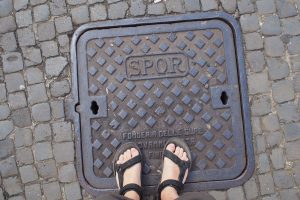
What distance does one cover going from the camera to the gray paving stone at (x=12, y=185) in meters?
2.53

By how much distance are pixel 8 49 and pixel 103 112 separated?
0.82 metres

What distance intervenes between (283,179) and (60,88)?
164 cm

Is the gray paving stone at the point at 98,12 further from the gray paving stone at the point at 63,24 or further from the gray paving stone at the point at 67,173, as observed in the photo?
the gray paving stone at the point at 67,173

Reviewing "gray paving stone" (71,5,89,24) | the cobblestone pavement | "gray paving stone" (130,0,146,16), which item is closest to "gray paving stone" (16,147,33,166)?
the cobblestone pavement

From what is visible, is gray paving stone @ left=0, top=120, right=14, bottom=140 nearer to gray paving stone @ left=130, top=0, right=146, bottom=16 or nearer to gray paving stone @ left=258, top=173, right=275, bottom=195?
gray paving stone @ left=130, top=0, right=146, bottom=16

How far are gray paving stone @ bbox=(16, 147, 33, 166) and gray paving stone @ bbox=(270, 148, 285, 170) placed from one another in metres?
1.64

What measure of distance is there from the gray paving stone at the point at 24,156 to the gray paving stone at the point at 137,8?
1.19 meters

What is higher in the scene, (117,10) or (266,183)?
(117,10)

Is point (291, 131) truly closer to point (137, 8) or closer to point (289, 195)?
point (289, 195)

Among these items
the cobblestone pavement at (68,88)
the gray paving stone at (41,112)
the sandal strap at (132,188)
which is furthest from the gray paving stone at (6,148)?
the sandal strap at (132,188)

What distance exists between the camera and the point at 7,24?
2.66m

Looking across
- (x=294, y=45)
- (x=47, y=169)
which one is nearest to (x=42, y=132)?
(x=47, y=169)

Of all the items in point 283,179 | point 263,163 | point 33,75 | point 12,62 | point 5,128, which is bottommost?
point 283,179

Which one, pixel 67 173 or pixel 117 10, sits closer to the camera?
pixel 67 173
